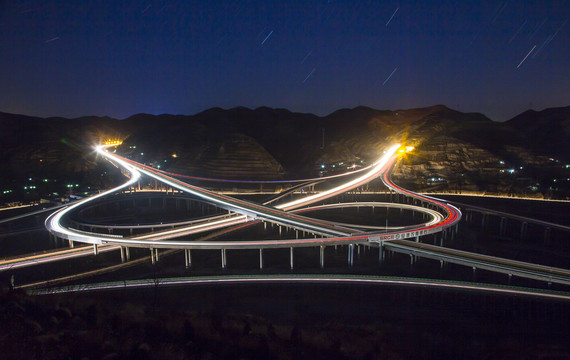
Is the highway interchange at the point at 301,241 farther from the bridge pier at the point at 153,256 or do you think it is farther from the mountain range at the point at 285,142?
the mountain range at the point at 285,142

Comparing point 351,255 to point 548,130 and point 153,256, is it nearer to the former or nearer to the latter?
point 153,256

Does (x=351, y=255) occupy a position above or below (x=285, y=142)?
below

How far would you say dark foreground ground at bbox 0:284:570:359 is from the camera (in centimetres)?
1055

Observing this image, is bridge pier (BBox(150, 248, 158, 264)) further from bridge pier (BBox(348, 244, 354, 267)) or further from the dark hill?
the dark hill

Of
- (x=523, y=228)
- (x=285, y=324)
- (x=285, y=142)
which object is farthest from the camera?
(x=285, y=142)

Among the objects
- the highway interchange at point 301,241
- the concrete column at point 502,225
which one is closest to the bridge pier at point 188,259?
the highway interchange at point 301,241

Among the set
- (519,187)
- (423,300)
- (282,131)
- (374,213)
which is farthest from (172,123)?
(423,300)

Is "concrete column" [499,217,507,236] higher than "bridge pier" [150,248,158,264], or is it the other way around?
"bridge pier" [150,248,158,264]

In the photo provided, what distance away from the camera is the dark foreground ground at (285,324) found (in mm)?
10547

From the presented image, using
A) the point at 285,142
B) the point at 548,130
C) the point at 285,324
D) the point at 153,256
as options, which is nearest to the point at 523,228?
the point at 285,324

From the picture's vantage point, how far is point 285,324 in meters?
18.0

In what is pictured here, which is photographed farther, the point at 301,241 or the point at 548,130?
the point at 548,130

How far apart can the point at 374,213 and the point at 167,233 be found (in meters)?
33.4

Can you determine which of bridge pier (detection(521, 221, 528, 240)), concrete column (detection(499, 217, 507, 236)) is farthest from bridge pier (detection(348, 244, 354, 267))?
bridge pier (detection(521, 221, 528, 240))
